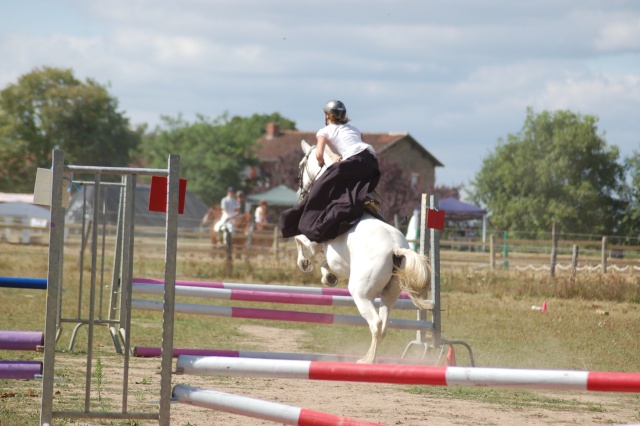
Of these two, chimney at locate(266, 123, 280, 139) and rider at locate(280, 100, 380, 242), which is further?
chimney at locate(266, 123, 280, 139)

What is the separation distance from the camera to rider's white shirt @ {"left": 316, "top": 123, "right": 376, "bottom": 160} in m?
7.71

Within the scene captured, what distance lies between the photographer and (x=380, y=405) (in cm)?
653

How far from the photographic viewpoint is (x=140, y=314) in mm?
13578

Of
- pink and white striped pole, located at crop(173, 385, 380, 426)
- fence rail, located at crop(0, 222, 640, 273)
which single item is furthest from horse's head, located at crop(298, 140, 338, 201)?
fence rail, located at crop(0, 222, 640, 273)

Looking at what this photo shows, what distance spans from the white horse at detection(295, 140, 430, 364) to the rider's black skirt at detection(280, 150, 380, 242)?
0.11 metres

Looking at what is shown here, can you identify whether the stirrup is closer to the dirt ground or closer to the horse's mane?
the horse's mane

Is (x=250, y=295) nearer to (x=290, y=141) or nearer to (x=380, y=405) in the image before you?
(x=380, y=405)

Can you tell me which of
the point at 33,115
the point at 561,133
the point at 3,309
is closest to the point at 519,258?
the point at 3,309

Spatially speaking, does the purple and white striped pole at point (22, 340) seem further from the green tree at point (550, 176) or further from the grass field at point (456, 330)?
the green tree at point (550, 176)

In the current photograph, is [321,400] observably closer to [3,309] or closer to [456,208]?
[3,309]

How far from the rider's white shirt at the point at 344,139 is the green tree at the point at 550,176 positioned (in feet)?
129

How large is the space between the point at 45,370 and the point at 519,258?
69.1 feet

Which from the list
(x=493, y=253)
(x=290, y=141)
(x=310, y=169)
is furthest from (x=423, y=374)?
(x=290, y=141)

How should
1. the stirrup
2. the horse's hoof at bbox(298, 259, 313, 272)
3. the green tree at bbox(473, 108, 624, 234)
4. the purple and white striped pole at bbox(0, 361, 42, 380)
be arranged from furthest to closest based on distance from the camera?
the green tree at bbox(473, 108, 624, 234), the horse's hoof at bbox(298, 259, 313, 272), the stirrup, the purple and white striped pole at bbox(0, 361, 42, 380)
